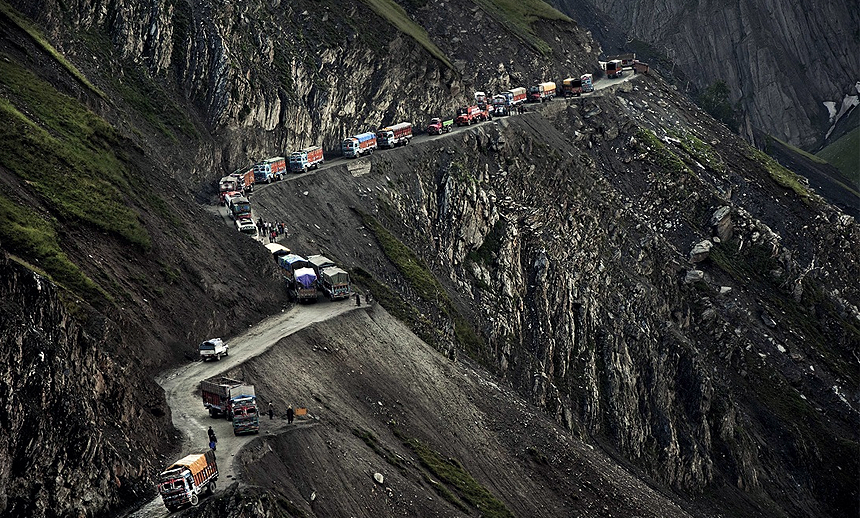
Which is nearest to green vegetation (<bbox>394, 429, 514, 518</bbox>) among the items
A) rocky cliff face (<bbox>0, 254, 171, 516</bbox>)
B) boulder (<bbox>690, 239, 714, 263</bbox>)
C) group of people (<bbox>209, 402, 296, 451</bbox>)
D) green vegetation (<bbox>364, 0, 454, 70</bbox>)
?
group of people (<bbox>209, 402, 296, 451</bbox>)

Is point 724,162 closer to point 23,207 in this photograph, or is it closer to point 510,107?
point 510,107

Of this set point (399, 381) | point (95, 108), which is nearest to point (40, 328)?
point (399, 381)

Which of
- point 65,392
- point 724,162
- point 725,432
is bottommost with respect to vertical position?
point 725,432

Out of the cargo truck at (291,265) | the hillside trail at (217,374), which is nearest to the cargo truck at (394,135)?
the cargo truck at (291,265)

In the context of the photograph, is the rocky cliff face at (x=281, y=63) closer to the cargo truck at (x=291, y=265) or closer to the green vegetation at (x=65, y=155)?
the green vegetation at (x=65, y=155)

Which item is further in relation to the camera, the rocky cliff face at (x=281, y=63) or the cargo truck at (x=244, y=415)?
the rocky cliff face at (x=281, y=63)

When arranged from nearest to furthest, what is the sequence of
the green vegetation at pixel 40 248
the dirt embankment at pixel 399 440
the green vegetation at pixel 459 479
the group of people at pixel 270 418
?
1. the group of people at pixel 270 418
2. the dirt embankment at pixel 399 440
3. the green vegetation at pixel 40 248
4. the green vegetation at pixel 459 479
